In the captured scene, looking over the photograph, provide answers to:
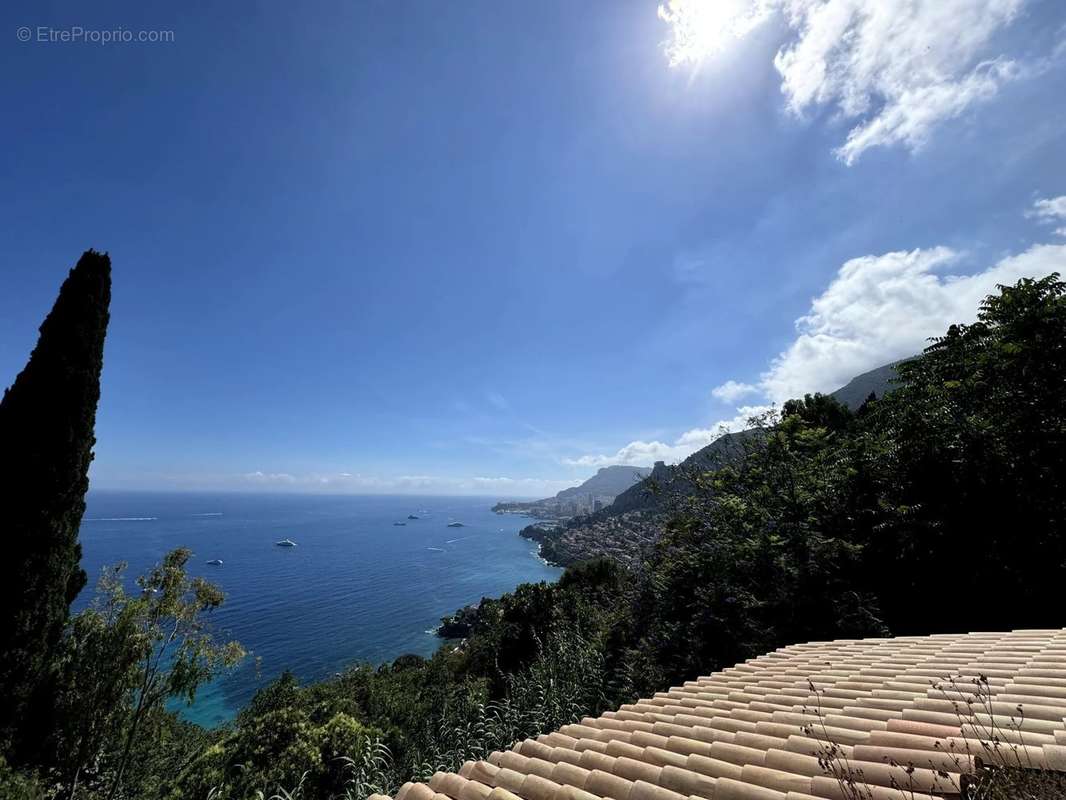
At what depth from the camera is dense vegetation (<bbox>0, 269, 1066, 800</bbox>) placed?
6.92 m

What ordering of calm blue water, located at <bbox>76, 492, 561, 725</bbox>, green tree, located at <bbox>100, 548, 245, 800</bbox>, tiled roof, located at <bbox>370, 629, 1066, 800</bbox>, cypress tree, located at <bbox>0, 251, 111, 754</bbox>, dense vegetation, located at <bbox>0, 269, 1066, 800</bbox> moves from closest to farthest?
tiled roof, located at <bbox>370, 629, 1066, 800</bbox> < dense vegetation, located at <bbox>0, 269, 1066, 800</bbox> < cypress tree, located at <bbox>0, 251, 111, 754</bbox> < green tree, located at <bbox>100, 548, 245, 800</bbox> < calm blue water, located at <bbox>76, 492, 561, 725</bbox>

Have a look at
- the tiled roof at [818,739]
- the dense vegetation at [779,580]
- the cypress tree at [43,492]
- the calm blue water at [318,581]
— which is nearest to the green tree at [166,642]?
the dense vegetation at [779,580]

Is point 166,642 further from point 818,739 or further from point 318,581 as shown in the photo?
point 318,581

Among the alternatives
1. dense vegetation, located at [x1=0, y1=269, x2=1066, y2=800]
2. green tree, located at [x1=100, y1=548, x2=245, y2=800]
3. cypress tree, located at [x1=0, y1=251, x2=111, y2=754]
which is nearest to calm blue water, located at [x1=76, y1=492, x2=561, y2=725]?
green tree, located at [x1=100, y1=548, x2=245, y2=800]

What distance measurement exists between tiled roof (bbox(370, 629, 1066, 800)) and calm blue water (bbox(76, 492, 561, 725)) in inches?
509

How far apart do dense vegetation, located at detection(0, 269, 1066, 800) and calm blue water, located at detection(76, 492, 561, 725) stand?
327 cm

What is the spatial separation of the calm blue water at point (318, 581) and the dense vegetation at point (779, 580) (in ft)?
10.7

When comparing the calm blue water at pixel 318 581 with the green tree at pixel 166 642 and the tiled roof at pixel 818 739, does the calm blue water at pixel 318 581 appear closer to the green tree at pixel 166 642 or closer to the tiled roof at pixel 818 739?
the green tree at pixel 166 642

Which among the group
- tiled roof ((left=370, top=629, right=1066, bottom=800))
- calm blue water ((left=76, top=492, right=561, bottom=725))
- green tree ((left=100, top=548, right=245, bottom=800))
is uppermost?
tiled roof ((left=370, top=629, right=1066, bottom=800))

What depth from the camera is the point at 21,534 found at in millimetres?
9234

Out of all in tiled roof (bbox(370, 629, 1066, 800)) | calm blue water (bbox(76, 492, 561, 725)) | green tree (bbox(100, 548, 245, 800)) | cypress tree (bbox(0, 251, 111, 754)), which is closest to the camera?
tiled roof (bbox(370, 629, 1066, 800))

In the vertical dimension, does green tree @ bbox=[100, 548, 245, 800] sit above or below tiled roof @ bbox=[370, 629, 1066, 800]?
below

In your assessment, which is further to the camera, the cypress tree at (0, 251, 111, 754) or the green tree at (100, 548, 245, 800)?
the green tree at (100, 548, 245, 800)

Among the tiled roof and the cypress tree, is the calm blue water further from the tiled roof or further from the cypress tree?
the tiled roof
